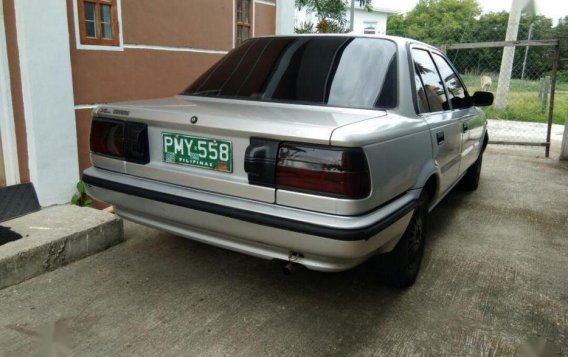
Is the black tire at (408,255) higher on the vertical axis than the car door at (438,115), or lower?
lower

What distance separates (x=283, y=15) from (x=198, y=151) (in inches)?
235

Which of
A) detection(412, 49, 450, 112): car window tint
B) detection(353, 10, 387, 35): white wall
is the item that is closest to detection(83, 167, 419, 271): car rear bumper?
detection(412, 49, 450, 112): car window tint

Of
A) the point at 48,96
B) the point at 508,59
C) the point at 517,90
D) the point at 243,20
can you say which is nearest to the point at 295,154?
the point at 48,96

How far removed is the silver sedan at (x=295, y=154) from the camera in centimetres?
221

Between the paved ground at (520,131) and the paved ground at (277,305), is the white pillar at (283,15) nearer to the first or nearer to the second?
the paved ground at (520,131)

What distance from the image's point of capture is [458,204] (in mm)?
5121

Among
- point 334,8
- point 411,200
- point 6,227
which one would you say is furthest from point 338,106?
point 334,8

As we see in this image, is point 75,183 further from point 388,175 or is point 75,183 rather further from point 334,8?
point 334,8

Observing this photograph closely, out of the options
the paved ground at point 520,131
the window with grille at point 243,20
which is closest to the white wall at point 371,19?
the paved ground at point 520,131

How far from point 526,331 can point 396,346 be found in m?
0.81

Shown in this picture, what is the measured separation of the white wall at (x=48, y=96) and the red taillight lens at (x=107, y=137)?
1459mm

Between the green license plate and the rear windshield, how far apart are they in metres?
0.65

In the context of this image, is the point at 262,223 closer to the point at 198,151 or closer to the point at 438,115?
the point at 198,151

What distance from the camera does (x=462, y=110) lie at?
411 cm
